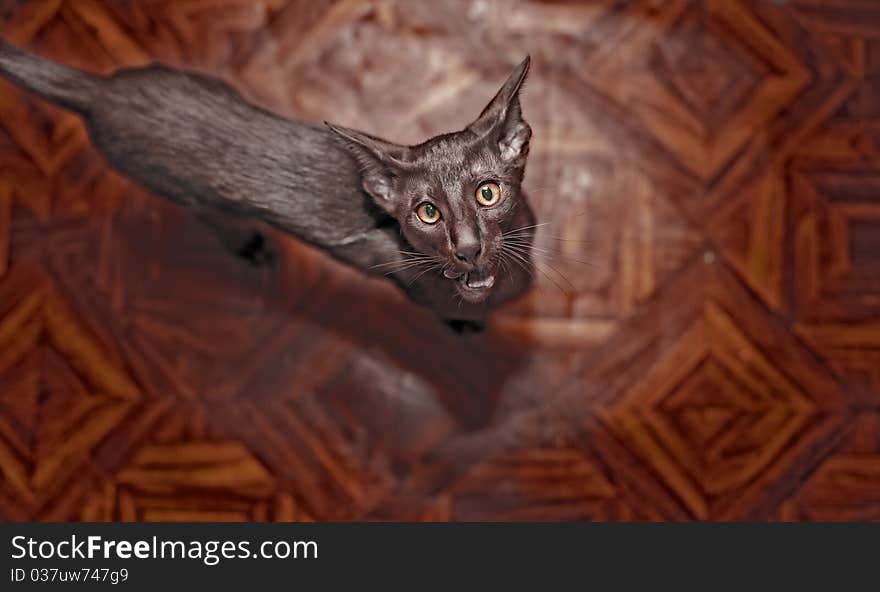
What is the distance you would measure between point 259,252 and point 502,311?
533 mm

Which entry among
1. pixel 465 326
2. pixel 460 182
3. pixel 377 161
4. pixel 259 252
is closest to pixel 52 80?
pixel 259 252

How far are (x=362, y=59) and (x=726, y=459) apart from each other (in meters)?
1.16

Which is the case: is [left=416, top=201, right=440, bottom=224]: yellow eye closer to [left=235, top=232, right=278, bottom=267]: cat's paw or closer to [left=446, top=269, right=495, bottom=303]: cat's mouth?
[left=446, top=269, right=495, bottom=303]: cat's mouth

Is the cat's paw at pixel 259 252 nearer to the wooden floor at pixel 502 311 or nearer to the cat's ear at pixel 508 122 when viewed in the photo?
the wooden floor at pixel 502 311

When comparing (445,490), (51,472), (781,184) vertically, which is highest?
(781,184)

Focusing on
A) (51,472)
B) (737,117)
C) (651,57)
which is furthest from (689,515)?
(51,472)

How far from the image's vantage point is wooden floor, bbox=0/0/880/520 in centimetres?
155

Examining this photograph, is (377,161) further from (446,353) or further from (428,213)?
(446,353)

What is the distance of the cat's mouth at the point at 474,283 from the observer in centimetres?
104

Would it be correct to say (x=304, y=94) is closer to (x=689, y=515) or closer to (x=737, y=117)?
(x=737, y=117)

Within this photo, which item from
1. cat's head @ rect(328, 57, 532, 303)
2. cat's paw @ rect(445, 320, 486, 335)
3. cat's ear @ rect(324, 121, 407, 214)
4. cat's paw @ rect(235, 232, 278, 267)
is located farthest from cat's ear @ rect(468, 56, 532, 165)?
cat's paw @ rect(235, 232, 278, 267)

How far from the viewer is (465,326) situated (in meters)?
1.49

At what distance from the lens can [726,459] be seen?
1.55 metres

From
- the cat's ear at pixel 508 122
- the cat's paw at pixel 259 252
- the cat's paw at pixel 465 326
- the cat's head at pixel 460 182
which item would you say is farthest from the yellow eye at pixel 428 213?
the cat's paw at pixel 259 252
